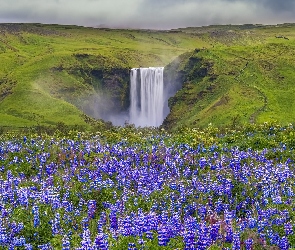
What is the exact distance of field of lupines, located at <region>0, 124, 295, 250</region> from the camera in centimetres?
857

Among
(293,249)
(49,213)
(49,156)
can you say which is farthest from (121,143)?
(293,249)

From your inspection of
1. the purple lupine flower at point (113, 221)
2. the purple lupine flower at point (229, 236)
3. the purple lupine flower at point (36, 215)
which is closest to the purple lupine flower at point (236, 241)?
the purple lupine flower at point (229, 236)

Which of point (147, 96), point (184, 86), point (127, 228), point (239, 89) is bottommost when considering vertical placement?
point (127, 228)

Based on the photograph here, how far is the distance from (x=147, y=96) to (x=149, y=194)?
14981 cm

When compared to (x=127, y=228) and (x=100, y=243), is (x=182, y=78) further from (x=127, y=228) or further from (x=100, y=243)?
(x=100, y=243)

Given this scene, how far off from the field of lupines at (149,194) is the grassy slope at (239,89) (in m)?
83.0

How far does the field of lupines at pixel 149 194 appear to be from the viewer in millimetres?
8570

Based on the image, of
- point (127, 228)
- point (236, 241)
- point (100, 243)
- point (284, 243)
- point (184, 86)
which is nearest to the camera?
point (100, 243)

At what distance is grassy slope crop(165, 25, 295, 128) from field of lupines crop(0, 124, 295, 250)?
83.0 meters

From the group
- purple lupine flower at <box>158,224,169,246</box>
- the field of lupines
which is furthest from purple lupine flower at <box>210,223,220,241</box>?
purple lupine flower at <box>158,224,169,246</box>

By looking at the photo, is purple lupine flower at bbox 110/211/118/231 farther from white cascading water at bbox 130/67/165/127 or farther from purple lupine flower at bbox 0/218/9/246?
white cascading water at bbox 130/67/165/127

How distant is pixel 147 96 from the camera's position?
16112cm

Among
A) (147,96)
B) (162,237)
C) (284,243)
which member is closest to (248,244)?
(284,243)

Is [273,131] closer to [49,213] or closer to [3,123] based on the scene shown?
[49,213]
